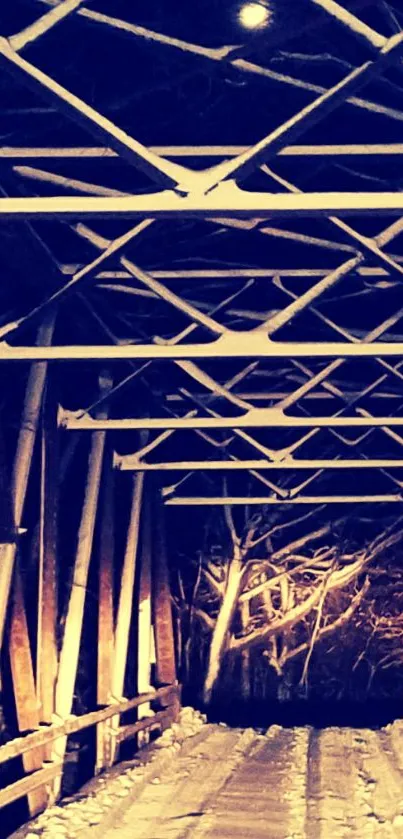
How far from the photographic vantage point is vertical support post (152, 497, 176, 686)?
12102 mm

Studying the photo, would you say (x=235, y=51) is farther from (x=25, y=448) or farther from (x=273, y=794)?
(x=273, y=794)

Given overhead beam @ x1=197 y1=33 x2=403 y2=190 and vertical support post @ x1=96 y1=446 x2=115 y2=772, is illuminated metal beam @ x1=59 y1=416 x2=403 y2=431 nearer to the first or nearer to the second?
vertical support post @ x1=96 y1=446 x2=115 y2=772

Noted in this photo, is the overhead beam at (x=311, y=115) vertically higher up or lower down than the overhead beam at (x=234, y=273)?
lower down

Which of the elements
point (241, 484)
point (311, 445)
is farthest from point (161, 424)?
point (241, 484)

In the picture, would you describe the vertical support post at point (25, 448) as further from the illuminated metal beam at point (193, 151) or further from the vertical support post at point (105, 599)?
the vertical support post at point (105, 599)

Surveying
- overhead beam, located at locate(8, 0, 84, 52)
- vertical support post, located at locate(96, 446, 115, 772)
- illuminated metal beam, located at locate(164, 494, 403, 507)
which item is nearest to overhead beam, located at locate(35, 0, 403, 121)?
overhead beam, located at locate(8, 0, 84, 52)

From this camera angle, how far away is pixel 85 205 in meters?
4.44

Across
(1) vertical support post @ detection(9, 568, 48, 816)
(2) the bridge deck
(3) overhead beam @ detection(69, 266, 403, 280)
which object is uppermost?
(3) overhead beam @ detection(69, 266, 403, 280)

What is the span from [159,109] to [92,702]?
23.6 ft

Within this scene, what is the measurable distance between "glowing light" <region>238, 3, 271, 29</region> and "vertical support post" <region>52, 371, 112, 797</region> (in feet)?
15.5

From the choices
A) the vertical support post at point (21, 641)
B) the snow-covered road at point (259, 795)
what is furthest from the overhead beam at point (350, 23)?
the snow-covered road at point (259, 795)

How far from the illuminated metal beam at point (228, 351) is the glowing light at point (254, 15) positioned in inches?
93.8

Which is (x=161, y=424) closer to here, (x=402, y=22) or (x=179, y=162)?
(x=179, y=162)

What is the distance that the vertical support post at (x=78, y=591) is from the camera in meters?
7.24
